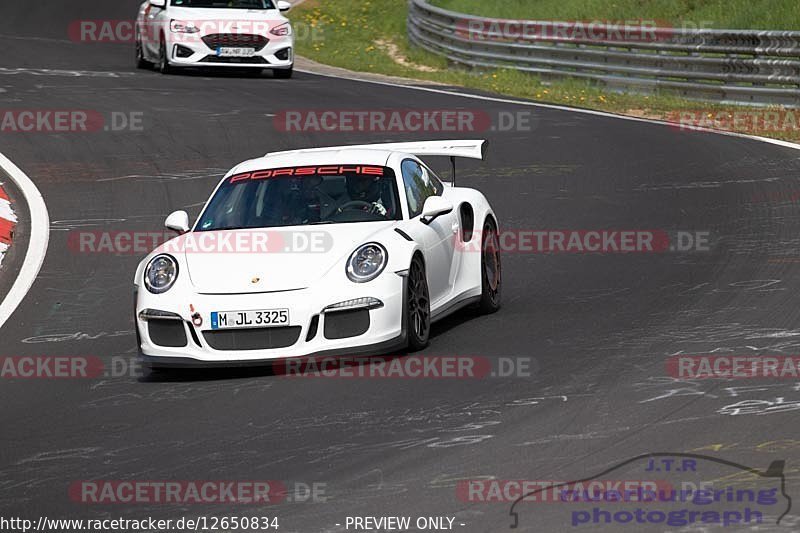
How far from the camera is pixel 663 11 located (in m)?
31.3

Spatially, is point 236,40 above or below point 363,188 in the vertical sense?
below

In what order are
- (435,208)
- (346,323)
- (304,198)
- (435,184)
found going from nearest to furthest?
(346,323) < (435,208) < (304,198) < (435,184)

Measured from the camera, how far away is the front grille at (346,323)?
9242 millimetres

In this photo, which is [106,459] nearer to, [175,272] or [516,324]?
[175,272]

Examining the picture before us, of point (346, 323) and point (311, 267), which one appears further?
point (311, 267)

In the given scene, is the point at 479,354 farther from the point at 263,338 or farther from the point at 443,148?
the point at 443,148

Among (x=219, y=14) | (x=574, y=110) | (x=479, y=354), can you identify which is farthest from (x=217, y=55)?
(x=479, y=354)

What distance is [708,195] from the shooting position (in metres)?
15.8

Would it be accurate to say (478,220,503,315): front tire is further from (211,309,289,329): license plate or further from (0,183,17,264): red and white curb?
(0,183,17,264): red and white curb

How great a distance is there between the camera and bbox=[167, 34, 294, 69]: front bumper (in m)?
25.2

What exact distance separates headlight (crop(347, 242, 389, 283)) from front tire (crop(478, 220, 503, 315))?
1529mm

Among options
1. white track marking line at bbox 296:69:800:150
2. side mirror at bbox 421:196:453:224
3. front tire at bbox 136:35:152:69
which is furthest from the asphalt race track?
front tire at bbox 136:35:152:69

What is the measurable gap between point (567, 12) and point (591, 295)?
75.2 feet

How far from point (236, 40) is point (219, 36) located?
0.27m
